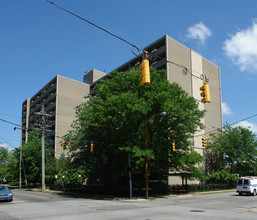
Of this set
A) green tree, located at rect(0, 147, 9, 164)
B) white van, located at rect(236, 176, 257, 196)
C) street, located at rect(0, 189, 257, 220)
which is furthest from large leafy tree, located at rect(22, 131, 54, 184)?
green tree, located at rect(0, 147, 9, 164)

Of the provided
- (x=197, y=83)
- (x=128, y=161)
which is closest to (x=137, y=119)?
(x=128, y=161)

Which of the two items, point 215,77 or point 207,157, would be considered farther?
point 215,77

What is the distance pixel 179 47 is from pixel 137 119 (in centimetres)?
2767

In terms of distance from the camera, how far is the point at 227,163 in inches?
1857

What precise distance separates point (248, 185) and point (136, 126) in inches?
535

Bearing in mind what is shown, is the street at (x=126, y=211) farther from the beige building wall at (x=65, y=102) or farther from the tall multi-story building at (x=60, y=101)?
the tall multi-story building at (x=60, y=101)

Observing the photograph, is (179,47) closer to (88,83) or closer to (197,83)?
(197,83)

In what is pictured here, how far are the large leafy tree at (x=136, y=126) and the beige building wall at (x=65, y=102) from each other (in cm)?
3764

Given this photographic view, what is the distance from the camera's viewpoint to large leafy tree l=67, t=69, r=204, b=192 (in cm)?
2550

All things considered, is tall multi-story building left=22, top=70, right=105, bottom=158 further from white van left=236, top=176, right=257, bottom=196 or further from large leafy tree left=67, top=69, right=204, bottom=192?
white van left=236, top=176, right=257, bottom=196

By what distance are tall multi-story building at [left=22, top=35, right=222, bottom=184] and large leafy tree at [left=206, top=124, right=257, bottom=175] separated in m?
3.13

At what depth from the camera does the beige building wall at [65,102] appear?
222 ft

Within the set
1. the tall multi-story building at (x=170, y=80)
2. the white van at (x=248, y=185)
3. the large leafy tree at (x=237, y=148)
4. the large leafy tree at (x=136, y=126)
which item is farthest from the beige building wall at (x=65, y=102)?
the white van at (x=248, y=185)

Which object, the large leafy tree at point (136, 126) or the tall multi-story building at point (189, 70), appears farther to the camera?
the tall multi-story building at point (189, 70)
